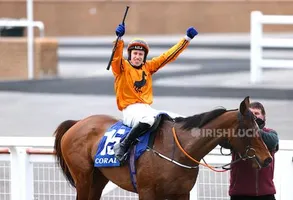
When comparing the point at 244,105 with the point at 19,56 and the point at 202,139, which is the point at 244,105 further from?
the point at 19,56

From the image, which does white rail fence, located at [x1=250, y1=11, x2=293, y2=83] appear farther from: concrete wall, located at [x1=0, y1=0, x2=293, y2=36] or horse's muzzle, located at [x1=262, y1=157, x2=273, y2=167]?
concrete wall, located at [x1=0, y1=0, x2=293, y2=36]

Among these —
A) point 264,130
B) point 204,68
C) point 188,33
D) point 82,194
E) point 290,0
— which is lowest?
point 82,194

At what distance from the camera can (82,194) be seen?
870 centimetres

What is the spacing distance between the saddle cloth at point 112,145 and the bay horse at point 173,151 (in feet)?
0.20

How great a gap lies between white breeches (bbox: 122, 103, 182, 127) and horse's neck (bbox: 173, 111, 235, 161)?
0.35 m

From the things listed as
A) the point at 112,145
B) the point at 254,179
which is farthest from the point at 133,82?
the point at 254,179

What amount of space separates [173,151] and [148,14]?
31.7 meters

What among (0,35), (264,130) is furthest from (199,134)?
(0,35)

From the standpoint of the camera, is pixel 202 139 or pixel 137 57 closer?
pixel 202 139

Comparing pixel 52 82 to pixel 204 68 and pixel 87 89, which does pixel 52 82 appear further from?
pixel 204 68

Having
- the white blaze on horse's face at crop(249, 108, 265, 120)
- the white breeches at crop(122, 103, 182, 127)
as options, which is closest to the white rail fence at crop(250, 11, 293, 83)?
the white breeches at crop(122, 103, 182, 127)

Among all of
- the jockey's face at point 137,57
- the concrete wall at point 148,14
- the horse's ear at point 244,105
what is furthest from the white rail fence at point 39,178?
the concrete wall at point 148,14

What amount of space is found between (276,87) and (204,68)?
5.77m

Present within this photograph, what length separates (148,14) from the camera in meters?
39.4
